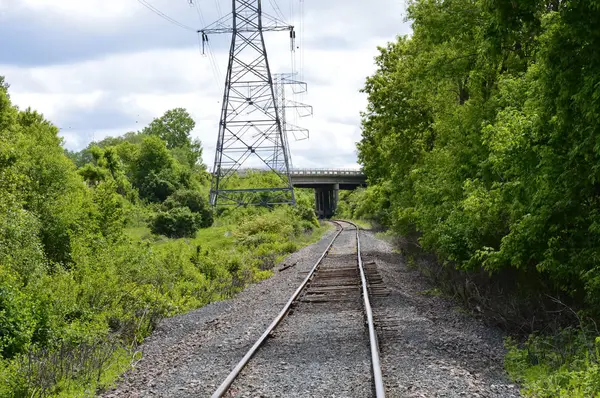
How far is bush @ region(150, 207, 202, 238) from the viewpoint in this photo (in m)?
47.8

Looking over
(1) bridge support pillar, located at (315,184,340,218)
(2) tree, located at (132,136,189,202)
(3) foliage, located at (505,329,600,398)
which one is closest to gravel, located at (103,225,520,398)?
(3) foliage, located at (505,329,600,398)

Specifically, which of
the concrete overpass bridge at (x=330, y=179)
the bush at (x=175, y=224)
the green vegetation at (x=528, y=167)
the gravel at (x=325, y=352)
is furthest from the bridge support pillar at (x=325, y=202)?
the gravel at (x=325, y=352)

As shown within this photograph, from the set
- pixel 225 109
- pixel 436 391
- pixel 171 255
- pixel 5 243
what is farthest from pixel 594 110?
pixel 225 109

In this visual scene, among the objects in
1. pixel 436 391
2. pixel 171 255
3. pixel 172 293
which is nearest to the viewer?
pixel 436 391

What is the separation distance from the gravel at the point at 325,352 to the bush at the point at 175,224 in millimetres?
33109

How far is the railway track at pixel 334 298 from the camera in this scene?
7.83 metres

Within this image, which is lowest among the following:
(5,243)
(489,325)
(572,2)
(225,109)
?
(489,325)

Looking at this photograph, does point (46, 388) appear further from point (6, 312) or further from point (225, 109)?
point (225, 109)

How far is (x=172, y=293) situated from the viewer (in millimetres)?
17188

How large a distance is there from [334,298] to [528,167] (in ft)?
20.7

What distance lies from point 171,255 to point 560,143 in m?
15.2

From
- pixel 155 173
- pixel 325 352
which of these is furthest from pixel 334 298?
pixel 155 173

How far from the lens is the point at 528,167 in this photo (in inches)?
408

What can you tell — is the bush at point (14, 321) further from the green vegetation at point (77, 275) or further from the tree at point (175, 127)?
the tree at point (175, 127)
